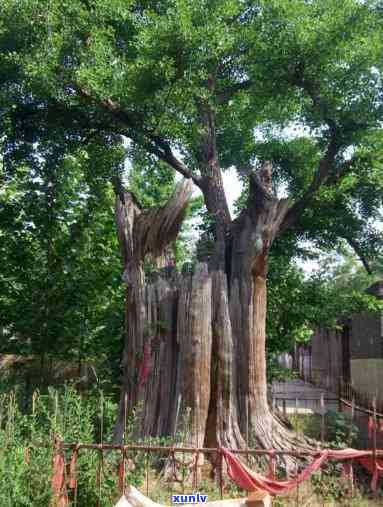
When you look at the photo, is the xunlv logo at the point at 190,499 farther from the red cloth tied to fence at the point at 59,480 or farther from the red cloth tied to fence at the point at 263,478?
the red cloth tied to fence at the point at 59,480

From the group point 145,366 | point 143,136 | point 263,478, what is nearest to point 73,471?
point 263,478

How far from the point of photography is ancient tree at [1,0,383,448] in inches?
376

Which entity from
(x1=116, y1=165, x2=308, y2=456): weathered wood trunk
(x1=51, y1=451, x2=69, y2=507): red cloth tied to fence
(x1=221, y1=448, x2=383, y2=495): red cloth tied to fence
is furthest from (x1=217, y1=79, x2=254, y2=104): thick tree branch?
(x1=51, y1=451, x2=69, y2=507): red cloth tied to fence

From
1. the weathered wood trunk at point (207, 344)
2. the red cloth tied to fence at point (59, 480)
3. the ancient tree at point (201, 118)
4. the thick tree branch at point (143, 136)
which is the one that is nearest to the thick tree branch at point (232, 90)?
the ancient tree at point (201, 118)

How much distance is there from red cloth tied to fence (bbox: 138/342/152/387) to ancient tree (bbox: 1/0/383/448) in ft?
0.06

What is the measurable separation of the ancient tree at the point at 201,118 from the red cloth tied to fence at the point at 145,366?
0.02m

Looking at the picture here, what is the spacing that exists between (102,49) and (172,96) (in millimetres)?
1421

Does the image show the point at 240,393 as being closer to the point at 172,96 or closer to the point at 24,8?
the point at 172,96

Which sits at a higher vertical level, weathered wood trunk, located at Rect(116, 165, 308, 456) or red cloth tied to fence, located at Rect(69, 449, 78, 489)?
weathered wood trunk, located at Rect(116, 165, 308, 456)

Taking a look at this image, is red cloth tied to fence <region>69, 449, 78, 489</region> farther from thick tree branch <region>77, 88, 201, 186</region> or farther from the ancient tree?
thick tree branch <region>77, 88, 201, 186</region>

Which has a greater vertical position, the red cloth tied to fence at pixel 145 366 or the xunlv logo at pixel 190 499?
the red cloth tied to fence at pixel 145 366

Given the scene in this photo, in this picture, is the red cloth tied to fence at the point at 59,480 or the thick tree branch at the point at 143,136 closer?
the red cloth tied to fence at the point at 59,480

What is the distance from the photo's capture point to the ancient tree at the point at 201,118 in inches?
376

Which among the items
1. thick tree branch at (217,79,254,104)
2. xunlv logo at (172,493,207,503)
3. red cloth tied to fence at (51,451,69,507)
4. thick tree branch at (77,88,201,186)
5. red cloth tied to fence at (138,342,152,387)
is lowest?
xunlv logo at (172,493,207,503)
